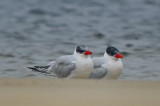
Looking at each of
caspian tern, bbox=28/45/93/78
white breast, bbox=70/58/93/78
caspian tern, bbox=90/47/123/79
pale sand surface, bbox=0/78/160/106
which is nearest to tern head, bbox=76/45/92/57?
caspian tern, bbox=28/45/93/78

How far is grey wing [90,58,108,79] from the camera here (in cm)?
766

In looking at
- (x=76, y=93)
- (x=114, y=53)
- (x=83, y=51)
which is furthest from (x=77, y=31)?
(x=76, y=93)

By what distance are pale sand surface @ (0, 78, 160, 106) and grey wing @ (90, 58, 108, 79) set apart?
134 centimetres

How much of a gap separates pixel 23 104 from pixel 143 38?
8079mm

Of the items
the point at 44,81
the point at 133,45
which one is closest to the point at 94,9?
the point at 133,45

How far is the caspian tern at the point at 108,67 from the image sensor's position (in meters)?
7.69

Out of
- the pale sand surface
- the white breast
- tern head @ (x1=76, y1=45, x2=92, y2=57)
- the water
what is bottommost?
the pale sand surface

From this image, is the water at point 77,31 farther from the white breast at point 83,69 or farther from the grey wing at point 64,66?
the white breast at point 83,69

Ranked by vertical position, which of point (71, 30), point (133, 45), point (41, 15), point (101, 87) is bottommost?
point (101, 87)

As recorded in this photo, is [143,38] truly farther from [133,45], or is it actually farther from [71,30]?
[71,30]

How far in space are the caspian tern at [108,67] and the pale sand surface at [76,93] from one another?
1371mm

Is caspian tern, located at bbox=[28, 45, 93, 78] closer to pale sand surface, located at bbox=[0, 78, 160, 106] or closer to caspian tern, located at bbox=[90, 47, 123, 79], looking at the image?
caspian tern, located at bbox=[90, 47, 123, 79]

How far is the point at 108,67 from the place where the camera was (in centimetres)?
775

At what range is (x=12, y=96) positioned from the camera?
5.35 m
